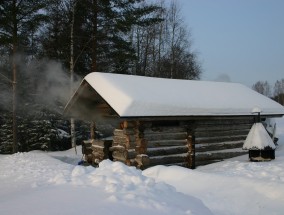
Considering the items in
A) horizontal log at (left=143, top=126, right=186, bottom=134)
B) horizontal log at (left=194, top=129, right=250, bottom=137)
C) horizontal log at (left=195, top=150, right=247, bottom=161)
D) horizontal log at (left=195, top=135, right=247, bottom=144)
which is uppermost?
horizontal log at (left=143, top=126, right=186, bottom=134)

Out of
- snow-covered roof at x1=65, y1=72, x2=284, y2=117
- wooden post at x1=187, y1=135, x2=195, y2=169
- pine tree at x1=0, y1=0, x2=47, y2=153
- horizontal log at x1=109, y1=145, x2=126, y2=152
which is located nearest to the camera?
snow-covered roof at x1=65, y1=72, x2=284, y2=117

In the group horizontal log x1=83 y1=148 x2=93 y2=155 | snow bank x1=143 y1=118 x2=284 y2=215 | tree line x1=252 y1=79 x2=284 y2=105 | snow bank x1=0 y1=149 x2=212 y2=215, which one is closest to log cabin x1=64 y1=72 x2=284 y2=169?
horizontal log x1=83 y1=148 x2=93 y2=155

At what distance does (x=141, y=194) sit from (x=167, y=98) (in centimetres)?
624

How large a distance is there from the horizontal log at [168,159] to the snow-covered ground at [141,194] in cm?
238

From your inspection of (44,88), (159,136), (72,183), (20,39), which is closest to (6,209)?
(72,183)

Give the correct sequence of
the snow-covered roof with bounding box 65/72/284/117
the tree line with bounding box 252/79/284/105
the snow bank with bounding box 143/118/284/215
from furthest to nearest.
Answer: the tree line with bounding box 252/79/284/105
the snow-covered roof with bounding box 65/72/284/117
the snow bank with bounding box 143/118/284/215

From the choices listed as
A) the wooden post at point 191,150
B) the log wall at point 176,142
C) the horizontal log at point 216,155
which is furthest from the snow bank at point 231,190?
the horizontal log at point 216,155

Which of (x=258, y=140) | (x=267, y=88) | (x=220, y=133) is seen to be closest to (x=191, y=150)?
(x=220, y=133)

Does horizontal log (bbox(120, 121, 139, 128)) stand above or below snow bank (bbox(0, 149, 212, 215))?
above

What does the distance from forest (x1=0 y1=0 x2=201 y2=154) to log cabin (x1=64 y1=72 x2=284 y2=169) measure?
7.18 meters

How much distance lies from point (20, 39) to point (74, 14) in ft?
11.7

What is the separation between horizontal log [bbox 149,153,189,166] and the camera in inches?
429

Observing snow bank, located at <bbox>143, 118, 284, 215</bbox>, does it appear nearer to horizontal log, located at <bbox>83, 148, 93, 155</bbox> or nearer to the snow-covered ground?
the snow-covered ground

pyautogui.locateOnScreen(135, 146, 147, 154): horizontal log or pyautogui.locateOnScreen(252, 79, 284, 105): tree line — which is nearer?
pyautogui.locateOnScreen(135, 146, 147, 154): horizontal log
